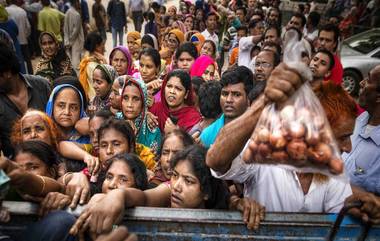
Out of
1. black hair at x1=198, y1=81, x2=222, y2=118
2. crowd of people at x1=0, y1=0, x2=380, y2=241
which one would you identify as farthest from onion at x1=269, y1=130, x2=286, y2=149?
black hair at x1=198, y1=81, x2=222, y2=118

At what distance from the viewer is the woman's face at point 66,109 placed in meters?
3.07

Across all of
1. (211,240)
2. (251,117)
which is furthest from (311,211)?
(251,117)

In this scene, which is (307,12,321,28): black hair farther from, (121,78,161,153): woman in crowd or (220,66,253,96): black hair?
(121,78,161,153): woman in crowd

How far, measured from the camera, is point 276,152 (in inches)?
57.1

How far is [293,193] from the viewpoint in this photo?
6.36 ft

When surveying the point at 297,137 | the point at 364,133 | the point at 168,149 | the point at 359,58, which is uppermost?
the point at 297,137

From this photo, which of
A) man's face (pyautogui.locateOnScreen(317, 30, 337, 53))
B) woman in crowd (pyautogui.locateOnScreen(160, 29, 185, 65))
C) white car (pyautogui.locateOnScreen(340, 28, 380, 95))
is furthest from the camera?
white car (pyautogui.locateOnScreen(340, 28, 380, 95))

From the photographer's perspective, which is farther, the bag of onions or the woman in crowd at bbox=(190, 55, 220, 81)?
the woman in crowd at bbox=(190, 55, 220, 81)

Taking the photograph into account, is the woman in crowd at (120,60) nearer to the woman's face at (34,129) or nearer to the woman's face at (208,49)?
the woman's face at (208,49)

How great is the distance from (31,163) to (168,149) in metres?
0.89

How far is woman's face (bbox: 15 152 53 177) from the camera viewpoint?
2.13 metres

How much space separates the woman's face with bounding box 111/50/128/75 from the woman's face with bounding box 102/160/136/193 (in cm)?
276

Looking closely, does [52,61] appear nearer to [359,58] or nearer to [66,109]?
[66,109]

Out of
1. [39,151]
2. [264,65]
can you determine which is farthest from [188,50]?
[39,151]
